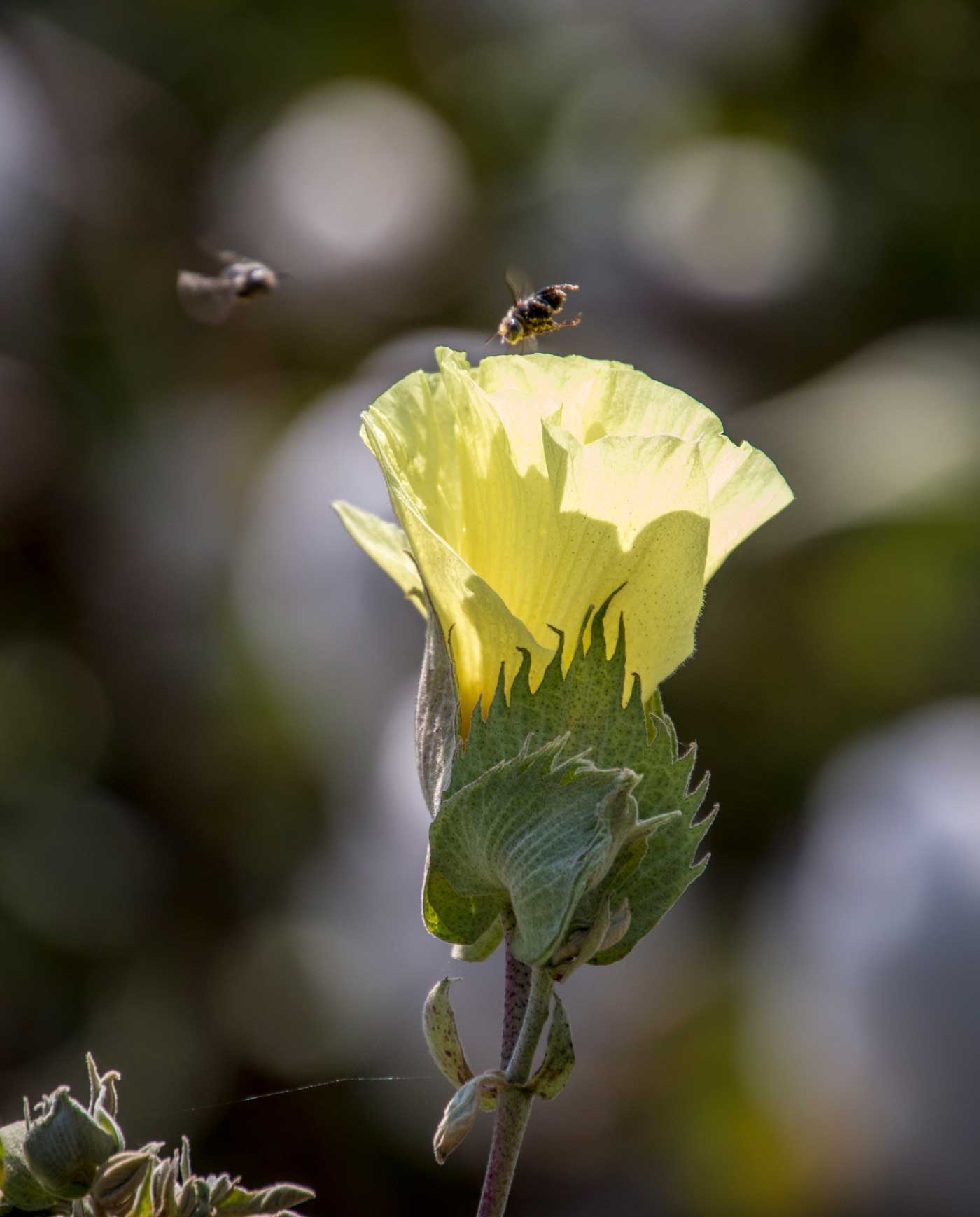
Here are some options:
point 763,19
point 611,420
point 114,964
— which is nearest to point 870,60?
point 763,19

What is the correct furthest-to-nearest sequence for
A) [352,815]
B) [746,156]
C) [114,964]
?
[746,156]
[352,815]
[114,964]

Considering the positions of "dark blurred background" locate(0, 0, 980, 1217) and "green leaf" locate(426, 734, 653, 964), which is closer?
"green leaf" locate(426, 734, 653, 964)

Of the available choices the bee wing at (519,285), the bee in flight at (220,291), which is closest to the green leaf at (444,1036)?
the bee wing at (519,285)

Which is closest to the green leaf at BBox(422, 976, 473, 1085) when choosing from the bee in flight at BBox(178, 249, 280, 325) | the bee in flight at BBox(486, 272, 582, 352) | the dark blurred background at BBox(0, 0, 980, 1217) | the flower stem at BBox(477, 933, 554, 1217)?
the flower stem at BBox(477, 933, 554, 1217)

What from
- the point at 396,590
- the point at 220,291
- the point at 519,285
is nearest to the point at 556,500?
the point at 519,285

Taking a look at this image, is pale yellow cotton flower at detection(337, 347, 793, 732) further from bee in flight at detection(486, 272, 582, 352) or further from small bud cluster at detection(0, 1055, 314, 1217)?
bee in flight at detection(486, 272, 582, 352)

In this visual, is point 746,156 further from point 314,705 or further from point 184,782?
point 184,782
